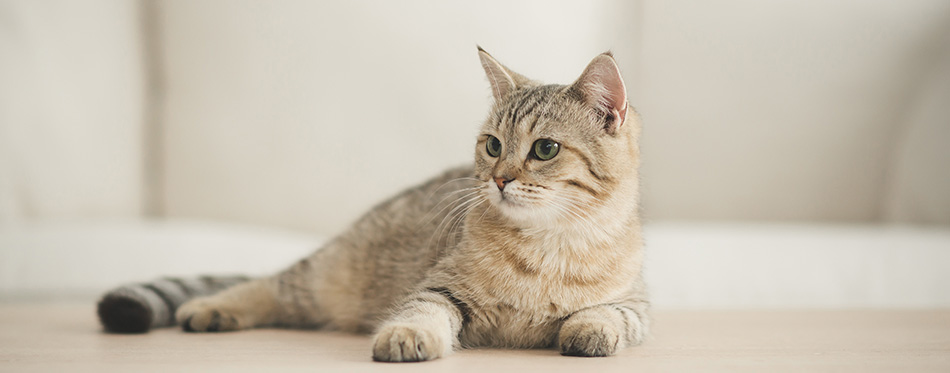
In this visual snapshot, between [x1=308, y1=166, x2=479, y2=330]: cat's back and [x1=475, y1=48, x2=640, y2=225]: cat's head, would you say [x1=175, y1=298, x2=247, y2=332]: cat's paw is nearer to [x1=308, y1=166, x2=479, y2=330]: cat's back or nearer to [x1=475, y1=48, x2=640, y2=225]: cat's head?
[x1=308, y1=166, x2=479, y2=330]: cat's back

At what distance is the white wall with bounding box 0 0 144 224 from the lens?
9.48 ft

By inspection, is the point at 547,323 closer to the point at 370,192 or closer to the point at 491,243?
the point at 491,243

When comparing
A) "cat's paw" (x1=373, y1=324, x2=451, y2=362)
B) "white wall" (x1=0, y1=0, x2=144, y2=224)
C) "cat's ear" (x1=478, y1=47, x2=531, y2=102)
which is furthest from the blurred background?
"cat's paw" (x1=373, y1=324, x2=451, y2=362)

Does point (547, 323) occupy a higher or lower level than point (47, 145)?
lower

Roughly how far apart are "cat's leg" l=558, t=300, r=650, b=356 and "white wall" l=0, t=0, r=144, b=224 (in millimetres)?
2409

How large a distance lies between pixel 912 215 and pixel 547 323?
255 centimetres

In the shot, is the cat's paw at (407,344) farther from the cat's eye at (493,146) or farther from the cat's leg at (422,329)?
the cat's eye at (493,146)

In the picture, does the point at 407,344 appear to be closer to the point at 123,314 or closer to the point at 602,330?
the point at 602,330

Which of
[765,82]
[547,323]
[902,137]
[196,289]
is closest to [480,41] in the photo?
[765,82]

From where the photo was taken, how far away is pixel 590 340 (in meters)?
1.32

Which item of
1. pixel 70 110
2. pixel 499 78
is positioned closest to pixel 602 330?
pixel 499 78

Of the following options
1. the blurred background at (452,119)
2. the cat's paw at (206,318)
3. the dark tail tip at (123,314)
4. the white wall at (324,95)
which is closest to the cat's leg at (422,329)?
the cat's paw at (206,318)

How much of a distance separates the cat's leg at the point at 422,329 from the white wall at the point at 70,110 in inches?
83.9

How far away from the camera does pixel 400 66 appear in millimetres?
3082
